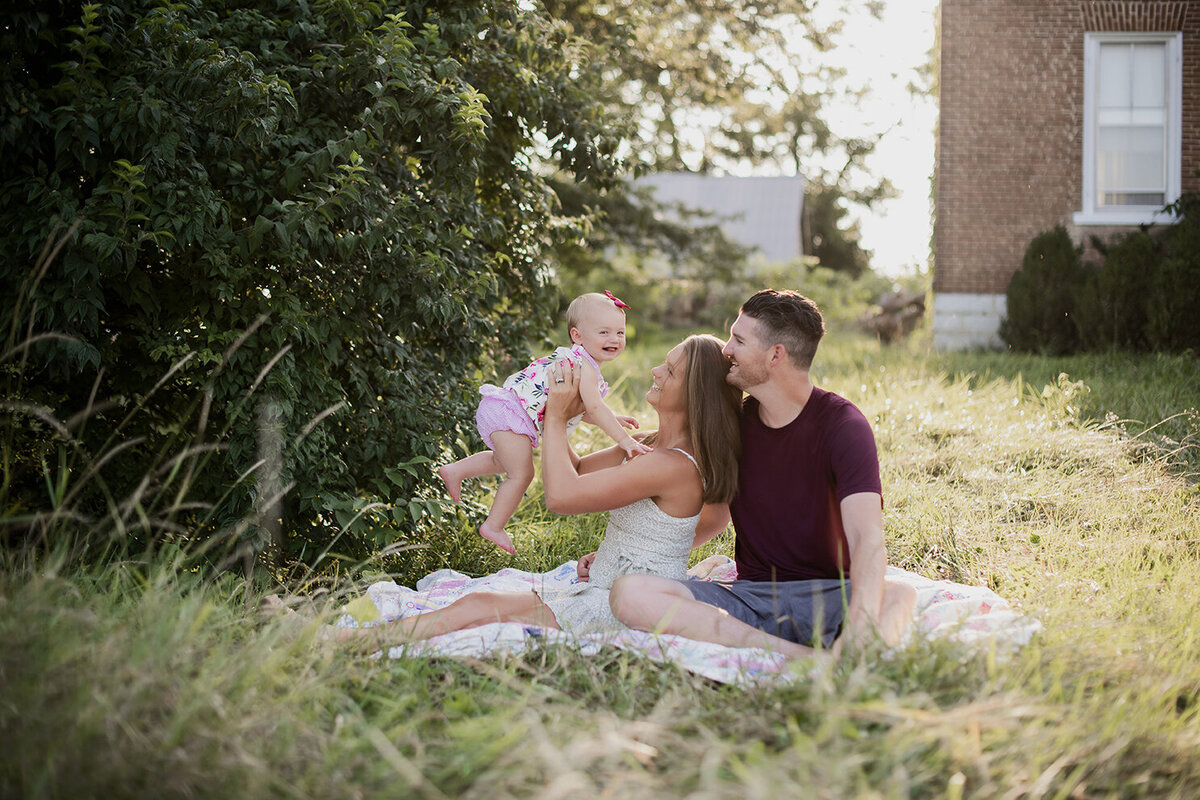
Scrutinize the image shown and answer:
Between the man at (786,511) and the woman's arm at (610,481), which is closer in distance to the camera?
the man at (786,511)

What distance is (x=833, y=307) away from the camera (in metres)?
18.8

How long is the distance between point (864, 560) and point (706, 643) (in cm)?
59

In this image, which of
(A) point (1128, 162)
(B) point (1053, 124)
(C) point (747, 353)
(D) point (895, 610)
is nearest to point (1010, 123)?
(B) point (1053, 124)

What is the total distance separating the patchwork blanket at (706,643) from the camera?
9.65 ft

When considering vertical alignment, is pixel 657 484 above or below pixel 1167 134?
below

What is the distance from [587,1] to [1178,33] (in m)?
6.62

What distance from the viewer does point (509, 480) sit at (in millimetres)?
3943

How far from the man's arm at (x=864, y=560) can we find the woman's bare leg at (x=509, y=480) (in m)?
1.34

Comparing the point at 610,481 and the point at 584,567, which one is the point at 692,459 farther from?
the point at 584,567

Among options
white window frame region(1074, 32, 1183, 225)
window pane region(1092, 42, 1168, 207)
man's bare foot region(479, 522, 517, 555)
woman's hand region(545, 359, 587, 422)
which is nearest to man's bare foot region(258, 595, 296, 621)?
man's bare foot region(479, 522, 517, 555)

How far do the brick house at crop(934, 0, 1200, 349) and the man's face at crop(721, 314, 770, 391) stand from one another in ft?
27.3

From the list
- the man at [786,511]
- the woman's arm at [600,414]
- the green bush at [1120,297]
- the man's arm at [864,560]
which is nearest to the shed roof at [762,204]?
the green bush at [1120,297]

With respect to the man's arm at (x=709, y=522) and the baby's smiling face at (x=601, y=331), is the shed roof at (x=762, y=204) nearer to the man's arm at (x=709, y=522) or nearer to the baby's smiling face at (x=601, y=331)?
the baby's smiling face at (x=601, y=331)

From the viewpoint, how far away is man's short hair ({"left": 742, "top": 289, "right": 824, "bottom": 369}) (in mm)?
3449
